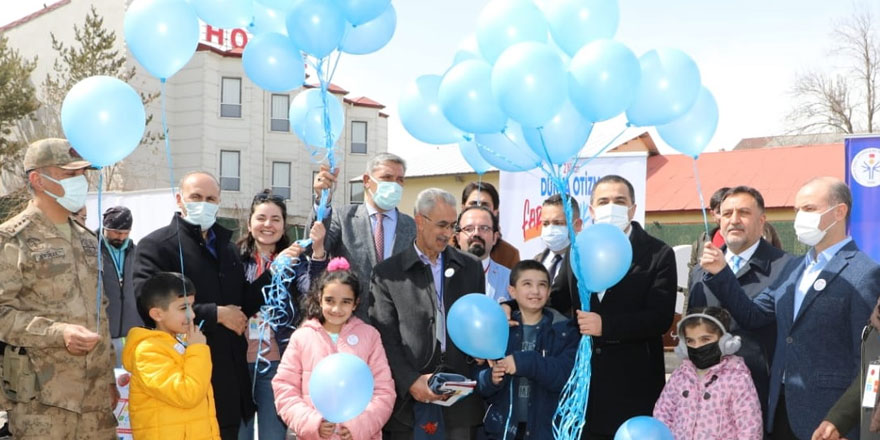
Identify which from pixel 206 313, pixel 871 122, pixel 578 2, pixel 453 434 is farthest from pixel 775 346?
pixel 871 122

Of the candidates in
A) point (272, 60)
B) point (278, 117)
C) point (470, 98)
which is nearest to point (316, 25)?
point (272, 60)

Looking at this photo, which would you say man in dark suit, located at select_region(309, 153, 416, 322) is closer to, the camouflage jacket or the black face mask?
the camouflage jacket

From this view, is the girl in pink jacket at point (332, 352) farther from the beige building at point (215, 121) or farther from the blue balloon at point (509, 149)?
the beige building at point (215, 121)

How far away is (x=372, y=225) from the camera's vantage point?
500 cm

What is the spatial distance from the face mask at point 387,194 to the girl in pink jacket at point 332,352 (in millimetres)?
572

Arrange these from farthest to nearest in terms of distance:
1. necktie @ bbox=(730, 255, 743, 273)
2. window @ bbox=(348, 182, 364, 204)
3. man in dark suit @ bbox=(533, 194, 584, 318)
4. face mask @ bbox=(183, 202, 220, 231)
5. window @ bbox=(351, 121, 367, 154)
A: window @ bbox=(351, 121, 367, 154)
window @ bbox=(348, 182, 364, 204)
man in dark suit @ bbox=(533, 194, 584, 318)
necktie @ bbox=(730, 255, 743, 273)
face mask @ bbox=(183, 202, 220, 231)

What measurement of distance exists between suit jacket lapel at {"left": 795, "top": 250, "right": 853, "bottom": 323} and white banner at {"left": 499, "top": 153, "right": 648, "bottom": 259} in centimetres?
390

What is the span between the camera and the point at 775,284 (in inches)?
175

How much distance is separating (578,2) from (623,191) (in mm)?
1012

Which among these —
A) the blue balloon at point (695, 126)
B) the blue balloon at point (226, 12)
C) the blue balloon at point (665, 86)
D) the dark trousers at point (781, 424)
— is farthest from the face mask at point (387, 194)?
the dark trousers at point (781, 424)

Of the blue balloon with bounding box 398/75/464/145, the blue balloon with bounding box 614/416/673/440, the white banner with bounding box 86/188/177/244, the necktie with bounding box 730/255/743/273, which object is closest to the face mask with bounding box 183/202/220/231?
the blue balloon with bounding box 398/75/464/145

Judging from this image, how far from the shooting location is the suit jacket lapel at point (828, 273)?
161 inches

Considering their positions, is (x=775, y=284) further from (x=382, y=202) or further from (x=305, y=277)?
(x=305, y=277)

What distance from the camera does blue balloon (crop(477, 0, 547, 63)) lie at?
14.0 feet
